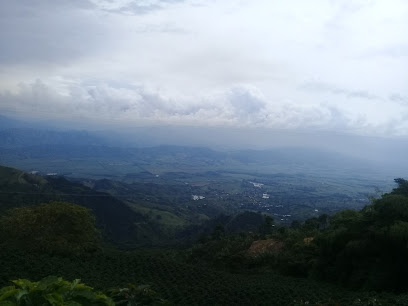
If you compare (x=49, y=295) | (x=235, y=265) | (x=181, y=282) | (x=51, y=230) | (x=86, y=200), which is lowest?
(x=86, y=200)

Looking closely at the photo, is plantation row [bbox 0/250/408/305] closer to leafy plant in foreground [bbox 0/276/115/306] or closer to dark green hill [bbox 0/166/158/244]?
leafy plant in foreground [bbox 0/276/115/306]

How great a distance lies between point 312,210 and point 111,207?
45481mm

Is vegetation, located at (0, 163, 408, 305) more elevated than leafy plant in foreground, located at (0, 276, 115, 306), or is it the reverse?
leafy plant in foreground, located at (0, 276, 115, 306)

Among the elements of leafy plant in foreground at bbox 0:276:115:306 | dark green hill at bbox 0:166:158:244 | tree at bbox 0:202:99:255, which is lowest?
dark green hill at bbox 0:166:158:244

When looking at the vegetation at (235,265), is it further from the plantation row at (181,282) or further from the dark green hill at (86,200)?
the dark green hill at (86,200)

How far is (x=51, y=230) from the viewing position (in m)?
21.8

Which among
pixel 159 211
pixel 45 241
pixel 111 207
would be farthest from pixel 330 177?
pixel 45 241

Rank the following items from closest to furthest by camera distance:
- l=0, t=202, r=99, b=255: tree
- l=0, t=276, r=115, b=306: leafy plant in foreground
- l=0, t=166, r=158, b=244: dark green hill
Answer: l=0, t=276, r=115, b=306: leafy plant in foreground < l=0, t=202, r=99, b=255: tree < l=0, t=166, r=158, b=244: dark green hill

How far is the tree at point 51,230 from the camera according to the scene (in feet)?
67.4

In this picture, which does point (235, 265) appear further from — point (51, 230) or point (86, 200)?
point (86, 200)

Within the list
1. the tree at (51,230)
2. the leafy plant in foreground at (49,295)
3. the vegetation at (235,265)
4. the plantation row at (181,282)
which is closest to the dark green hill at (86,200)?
the tree at (51,230)

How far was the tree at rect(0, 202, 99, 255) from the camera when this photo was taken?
20.5 m

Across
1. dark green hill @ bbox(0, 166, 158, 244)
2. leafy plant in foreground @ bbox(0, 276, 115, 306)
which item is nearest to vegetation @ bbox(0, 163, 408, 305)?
leafy plant in foreground @ bbox(0, 276, 115, 306)

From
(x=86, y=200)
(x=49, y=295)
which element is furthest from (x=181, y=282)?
(x=86, y=200)
